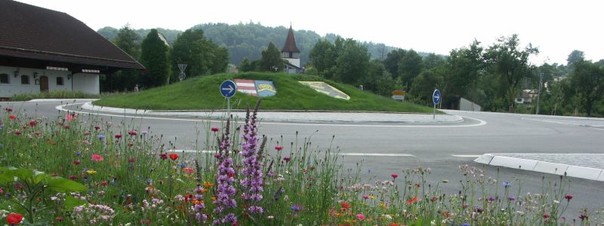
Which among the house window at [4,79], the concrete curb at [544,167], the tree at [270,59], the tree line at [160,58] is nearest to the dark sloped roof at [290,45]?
the tree at [270,59]

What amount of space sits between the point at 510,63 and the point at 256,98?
47796 mm

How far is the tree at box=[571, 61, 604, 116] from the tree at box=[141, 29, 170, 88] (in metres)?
49.1

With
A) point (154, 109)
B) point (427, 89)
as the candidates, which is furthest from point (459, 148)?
point (427, 89)

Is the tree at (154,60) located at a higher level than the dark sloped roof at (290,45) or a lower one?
lower

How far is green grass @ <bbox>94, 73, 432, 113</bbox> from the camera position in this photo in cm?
2453

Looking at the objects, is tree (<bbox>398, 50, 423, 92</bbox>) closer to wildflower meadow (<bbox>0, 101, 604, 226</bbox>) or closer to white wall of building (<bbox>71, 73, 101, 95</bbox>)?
white wall of building (<bbox>71, 73, 101, 95</bbox>)

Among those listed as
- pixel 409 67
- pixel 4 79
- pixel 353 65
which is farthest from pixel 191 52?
pixel 409 67

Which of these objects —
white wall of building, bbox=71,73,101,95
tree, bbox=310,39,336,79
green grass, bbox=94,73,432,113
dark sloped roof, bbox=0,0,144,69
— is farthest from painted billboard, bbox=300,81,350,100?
tree, bbox=310,39,336,79

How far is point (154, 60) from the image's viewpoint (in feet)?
174

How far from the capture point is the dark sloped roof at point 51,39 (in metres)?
35.8

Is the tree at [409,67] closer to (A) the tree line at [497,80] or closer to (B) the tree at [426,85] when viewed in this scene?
(A) the tree line at [497,80]

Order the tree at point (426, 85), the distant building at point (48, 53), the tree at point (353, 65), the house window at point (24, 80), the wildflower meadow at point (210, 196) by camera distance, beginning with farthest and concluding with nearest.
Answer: the tree at point (426, 85)
the tree at point (353, 65)
the house window at point (24, 80)
the distant building at point (48, 53)
the wildflower meadow at point (210, 196)

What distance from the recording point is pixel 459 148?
41.0 feet

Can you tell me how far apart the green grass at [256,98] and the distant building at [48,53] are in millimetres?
13001
